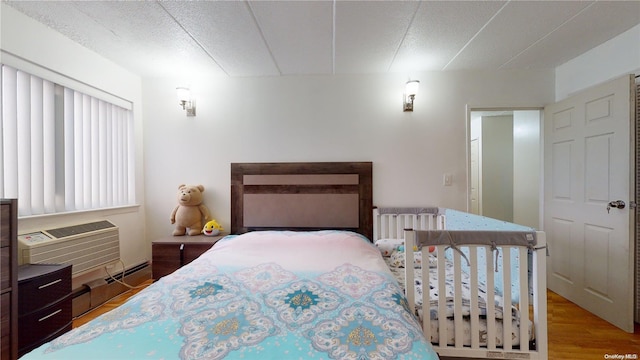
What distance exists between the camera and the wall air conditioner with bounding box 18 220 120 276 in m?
1.71

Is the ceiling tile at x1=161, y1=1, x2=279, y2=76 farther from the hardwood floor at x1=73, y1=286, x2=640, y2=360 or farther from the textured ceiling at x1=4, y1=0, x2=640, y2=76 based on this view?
the hardwood floor at x1=73, y1=286, x2=640, y2=360

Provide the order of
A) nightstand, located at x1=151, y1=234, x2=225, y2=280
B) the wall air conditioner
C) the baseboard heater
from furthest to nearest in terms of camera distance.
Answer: nightstand, located at x1=151, y1=234, x2=225, y2=280 < the baseboard heater < the wall air conditioner

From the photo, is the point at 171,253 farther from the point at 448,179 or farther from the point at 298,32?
the point at 448,179

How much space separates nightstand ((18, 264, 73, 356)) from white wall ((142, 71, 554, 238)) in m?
1.09

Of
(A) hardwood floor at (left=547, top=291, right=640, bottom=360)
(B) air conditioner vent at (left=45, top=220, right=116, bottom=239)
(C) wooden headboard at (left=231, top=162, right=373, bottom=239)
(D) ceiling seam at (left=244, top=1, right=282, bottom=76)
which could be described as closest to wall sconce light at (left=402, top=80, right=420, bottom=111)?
(C) wooden headboard at (left=231, top=162, right=373, bottom=239)

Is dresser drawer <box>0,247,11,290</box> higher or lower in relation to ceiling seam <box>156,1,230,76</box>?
lower

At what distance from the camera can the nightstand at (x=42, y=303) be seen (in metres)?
1.47

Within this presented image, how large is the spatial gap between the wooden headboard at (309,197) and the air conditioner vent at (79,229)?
3.90 feet

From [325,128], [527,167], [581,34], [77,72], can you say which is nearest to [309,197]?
[325,128]

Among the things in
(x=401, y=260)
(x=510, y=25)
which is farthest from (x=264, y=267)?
(x=510, y=25)

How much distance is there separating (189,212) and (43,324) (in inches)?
49.0

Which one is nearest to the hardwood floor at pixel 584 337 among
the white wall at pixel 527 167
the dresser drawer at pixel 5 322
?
the white wall at pixel 527 167

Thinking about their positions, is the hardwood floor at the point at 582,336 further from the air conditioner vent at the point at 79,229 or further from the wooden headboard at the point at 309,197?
the wooden headboard at the point at 309,197

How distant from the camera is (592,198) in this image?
2.07m
